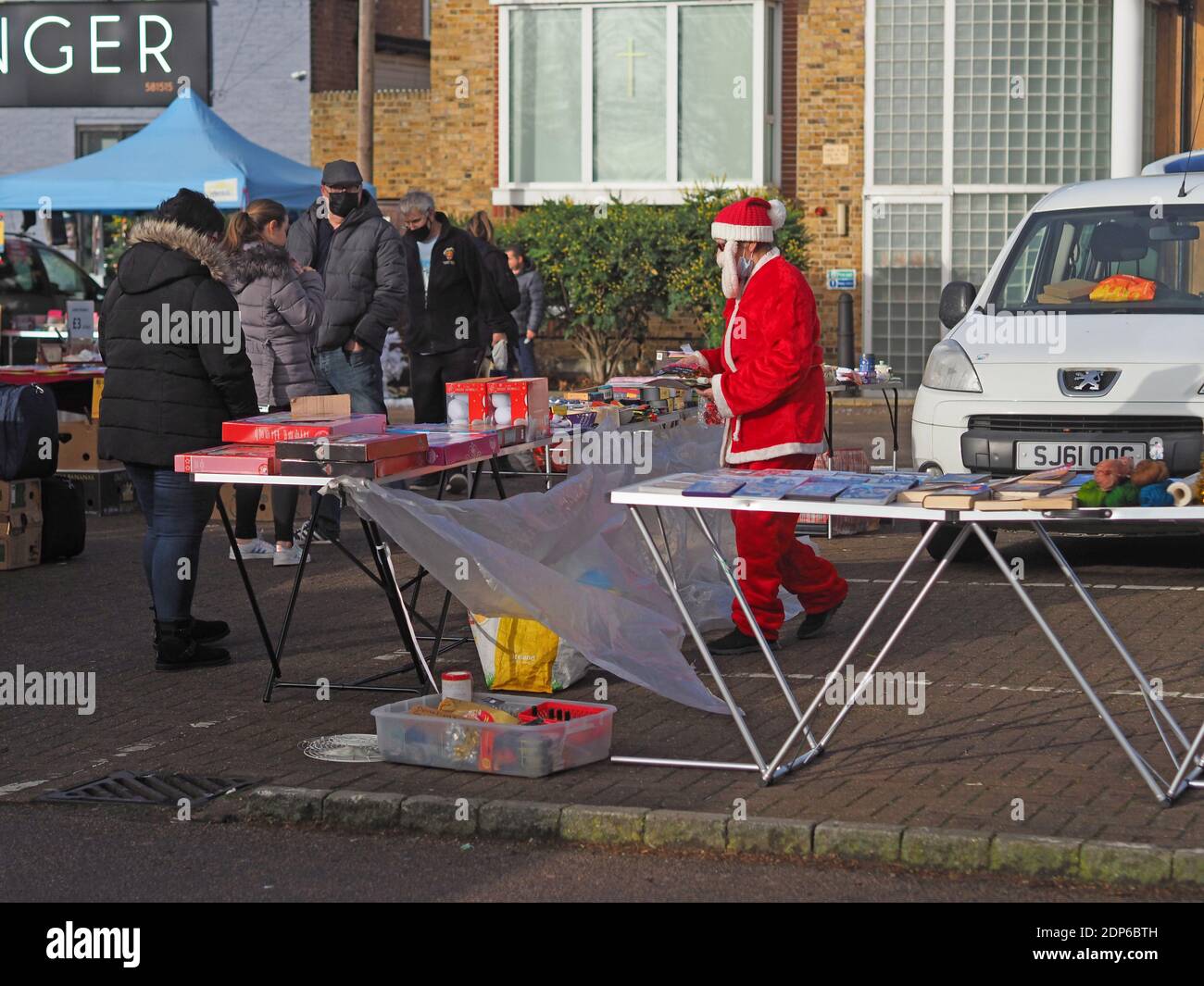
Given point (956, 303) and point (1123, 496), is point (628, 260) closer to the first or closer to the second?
point (956, 303)

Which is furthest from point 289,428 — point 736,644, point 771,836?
point 771,836

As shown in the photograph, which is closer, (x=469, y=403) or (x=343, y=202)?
(x=469, y=403)

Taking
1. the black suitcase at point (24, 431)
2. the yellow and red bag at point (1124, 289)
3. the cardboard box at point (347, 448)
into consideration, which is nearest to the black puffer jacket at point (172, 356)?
the cardboard box at point (347, 448)

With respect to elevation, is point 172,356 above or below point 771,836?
above

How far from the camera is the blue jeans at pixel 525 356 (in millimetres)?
20828

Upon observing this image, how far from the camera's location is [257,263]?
10.8 metres

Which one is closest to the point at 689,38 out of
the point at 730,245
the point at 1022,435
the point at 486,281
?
the point at 486,281

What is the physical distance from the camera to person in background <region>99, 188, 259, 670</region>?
8391 mm

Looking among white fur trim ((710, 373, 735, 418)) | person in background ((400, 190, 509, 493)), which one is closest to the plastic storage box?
white fur trim ((710, 373, 735, 418))

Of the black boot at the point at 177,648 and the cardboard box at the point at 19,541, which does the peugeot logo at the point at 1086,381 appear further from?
the cardboard box at the point at 19,541

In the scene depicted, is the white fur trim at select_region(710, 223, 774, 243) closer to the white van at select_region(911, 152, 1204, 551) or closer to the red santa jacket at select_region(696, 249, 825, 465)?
the red santa jacket at select_region(696, 249, 825, 465)

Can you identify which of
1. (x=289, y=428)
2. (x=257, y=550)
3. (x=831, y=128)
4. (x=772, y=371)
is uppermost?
(x=831, y=128)

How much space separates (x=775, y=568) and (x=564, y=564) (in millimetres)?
966

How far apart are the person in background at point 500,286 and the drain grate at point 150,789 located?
8.40 meters
